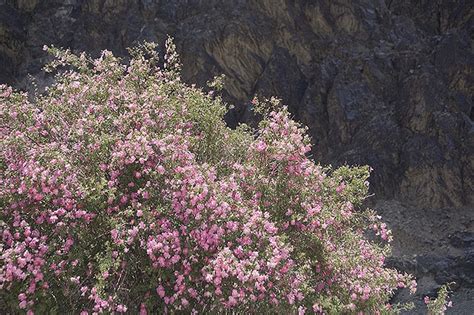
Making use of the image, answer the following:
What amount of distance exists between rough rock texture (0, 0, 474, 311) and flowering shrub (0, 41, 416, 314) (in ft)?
172

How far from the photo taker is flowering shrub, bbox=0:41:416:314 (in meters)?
7.68

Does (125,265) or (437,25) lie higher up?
(437,25)

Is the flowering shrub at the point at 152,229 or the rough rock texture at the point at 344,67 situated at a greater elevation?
the rough rock texture at the point at 344,67

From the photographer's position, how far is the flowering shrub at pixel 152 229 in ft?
25.2

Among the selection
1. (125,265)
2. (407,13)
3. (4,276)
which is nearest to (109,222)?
(125,265)

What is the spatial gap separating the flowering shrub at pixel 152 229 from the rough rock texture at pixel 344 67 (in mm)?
52424

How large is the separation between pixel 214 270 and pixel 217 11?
220 ft

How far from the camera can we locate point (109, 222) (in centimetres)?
797

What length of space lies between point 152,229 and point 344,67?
66031 mm

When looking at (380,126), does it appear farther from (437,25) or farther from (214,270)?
(214,270)

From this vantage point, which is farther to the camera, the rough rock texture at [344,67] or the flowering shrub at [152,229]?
the rough rock texture at [344,67]

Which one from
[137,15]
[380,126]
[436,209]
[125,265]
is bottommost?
[125,265]

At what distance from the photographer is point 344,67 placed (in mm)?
70250

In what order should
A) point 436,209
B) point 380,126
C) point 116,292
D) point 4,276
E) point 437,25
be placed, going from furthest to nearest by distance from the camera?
1. point 437,25
2. point 380,126
3. point 436,209
4. point 116,292
5. point 4,276
